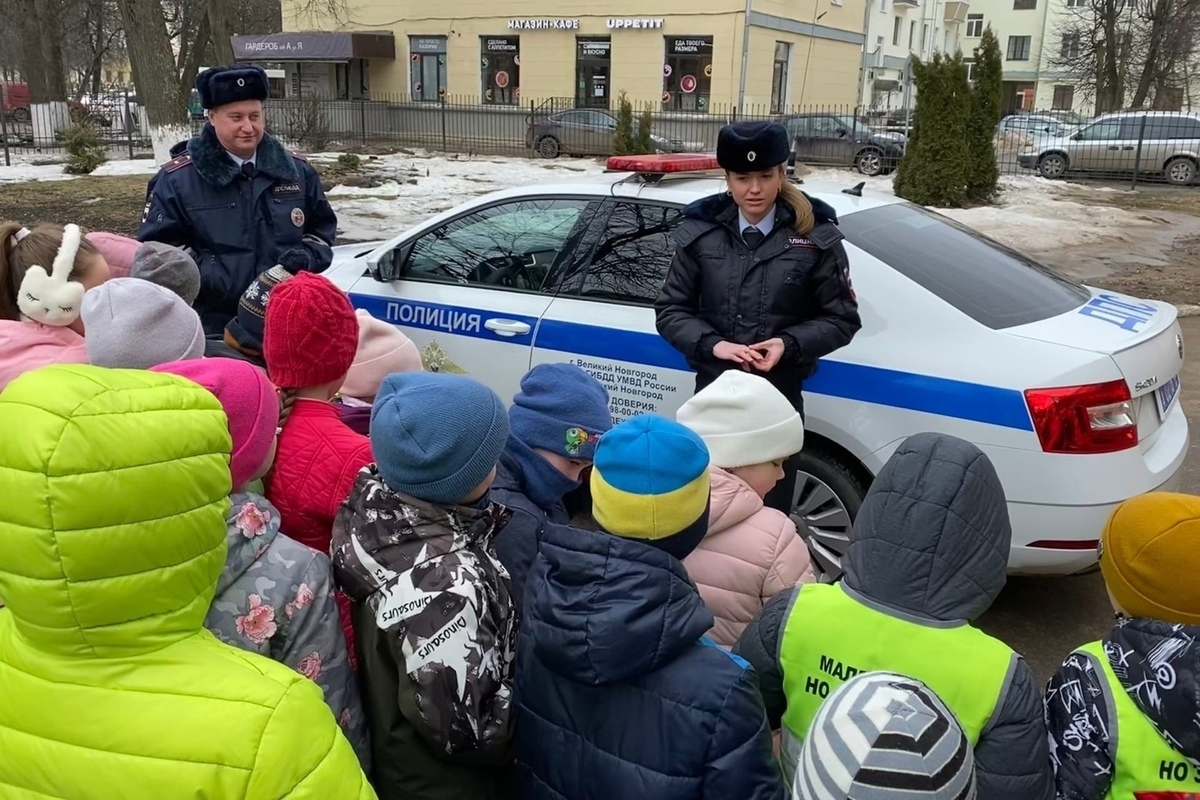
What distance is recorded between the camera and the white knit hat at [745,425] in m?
2.51

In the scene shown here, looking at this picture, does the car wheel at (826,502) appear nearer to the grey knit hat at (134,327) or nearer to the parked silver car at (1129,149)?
the grey knit hat at (134,327)

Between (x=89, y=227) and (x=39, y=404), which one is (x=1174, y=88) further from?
(x=39, y=404)

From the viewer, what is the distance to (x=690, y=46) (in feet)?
103

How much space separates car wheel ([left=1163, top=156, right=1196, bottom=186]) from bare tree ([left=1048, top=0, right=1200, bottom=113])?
14.1 m

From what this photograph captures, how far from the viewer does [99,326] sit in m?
2.30

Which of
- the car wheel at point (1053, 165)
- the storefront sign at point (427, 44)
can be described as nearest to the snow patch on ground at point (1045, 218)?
the car wheel at point (1053, 165)

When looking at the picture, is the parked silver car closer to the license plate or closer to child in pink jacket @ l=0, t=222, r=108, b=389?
the license plate

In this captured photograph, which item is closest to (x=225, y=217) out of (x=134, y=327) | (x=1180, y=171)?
(x=134, y=327)

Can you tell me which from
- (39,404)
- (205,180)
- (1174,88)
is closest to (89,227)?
(205,180)

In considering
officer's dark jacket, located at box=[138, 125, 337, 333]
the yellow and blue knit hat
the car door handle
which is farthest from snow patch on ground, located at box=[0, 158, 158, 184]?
the yellow and blue knit hat

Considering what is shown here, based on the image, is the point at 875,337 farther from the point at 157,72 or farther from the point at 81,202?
the point at 81,202

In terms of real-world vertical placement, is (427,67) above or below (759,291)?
above

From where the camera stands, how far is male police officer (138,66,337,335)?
3.79m

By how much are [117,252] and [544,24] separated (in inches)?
1267
